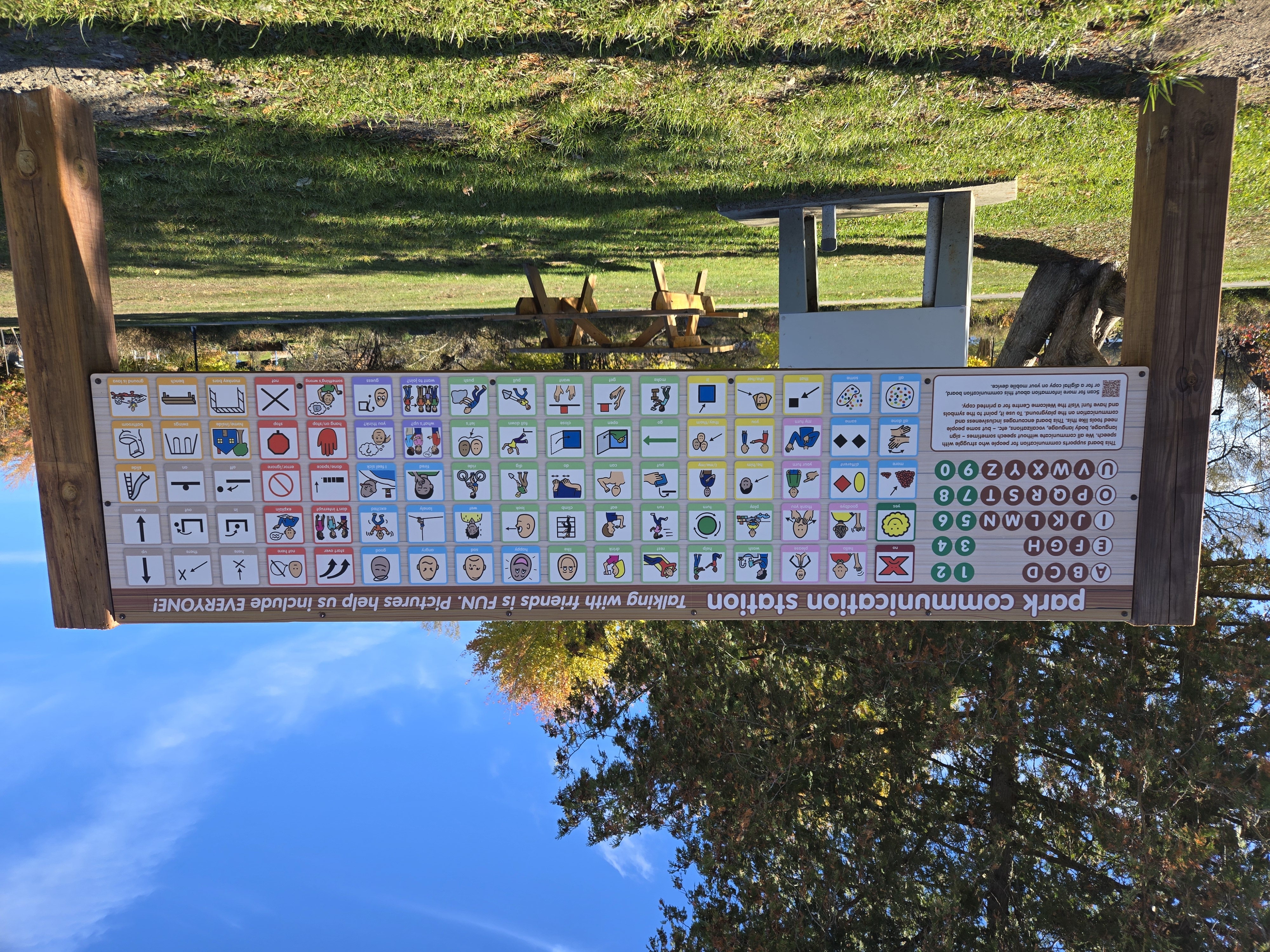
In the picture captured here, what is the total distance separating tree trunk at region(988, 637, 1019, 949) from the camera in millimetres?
7145

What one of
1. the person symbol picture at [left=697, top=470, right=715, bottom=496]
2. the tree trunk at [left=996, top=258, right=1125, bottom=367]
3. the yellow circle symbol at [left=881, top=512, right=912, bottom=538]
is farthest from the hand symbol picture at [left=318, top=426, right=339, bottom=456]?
the tree trunk at [left=996, top=258, right=1125, bottom=367]

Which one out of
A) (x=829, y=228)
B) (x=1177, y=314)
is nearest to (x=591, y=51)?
(x=829, y=228)

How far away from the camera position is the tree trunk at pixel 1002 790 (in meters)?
7.14

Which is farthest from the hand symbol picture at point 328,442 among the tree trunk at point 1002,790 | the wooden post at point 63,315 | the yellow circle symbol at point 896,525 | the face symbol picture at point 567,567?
the tree trunk at point 1002,790

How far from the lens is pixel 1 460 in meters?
19.1

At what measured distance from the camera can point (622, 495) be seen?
Result: 3697 millimetres

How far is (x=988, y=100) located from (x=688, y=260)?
4445mm

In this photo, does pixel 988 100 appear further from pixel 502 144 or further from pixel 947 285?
pixel 502 144

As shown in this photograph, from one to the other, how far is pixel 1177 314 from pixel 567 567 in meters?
3.36

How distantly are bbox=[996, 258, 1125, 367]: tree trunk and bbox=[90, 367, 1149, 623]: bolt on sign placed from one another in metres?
3.11

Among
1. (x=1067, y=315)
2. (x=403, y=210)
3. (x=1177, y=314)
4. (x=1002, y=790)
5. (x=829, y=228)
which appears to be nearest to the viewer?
(x=1177, y=314)

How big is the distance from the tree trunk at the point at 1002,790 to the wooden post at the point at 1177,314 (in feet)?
14.2

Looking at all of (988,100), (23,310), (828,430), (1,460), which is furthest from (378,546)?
(1,460)

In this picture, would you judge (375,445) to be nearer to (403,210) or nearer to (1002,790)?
(403,210)
